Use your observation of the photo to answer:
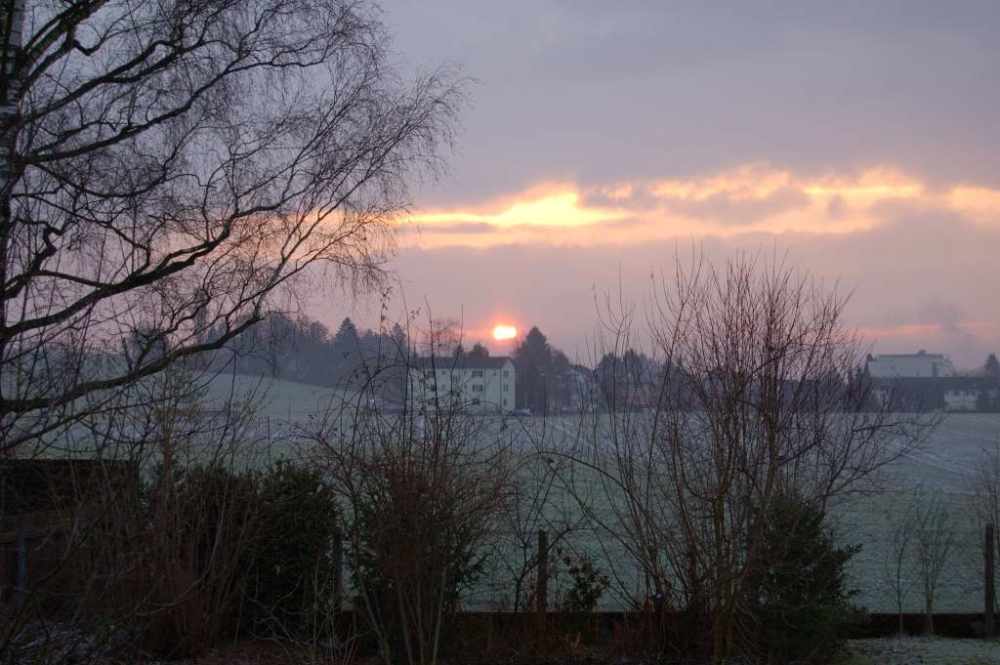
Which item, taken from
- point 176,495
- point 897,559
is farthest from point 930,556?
point 176,495

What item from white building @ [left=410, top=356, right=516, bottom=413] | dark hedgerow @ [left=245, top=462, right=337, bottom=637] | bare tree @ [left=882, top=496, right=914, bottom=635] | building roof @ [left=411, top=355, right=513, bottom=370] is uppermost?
building roof @ [left=411, top=355, right=513, bottom=370]

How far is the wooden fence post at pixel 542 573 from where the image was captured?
9.52 meters

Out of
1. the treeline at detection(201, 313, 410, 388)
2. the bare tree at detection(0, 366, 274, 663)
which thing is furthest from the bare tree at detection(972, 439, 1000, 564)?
the bare tree at detection(0, 366, 274, 663)

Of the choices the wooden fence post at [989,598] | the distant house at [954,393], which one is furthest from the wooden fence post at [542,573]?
the distant house at [954,393]

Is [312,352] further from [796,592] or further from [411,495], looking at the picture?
[796,592]

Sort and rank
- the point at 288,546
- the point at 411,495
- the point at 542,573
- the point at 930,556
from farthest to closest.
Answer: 1. the point at 930,556
2. the point at 288,546
3. the point at 542,573
4. the point at 411,495

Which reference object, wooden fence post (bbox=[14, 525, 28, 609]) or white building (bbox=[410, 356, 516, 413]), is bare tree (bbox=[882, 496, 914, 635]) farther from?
wooden fence post (bbox=[14, 525, 28, 609])

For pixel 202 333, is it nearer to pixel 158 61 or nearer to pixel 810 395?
pixel 158 61

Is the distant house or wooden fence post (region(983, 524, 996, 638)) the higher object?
the distant house

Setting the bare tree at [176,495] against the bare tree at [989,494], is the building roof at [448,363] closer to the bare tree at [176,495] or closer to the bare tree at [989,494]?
the bare tree at [176,495]

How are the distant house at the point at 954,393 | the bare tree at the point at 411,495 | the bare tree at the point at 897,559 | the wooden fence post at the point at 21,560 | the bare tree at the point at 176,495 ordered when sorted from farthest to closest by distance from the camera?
the distant house at the point at 954,393
the bare tree at the point at 897,559
the bare tree at the point at 411,495
the bare tree at the point at 176,495
the wooden fence post at the point at 21,560

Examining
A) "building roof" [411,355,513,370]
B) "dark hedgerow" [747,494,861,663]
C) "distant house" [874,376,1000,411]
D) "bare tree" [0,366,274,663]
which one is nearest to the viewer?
"bare tree" [0,366,274,663]

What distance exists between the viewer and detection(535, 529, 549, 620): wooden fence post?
31.2 ft

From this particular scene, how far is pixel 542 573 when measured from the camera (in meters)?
9.60
